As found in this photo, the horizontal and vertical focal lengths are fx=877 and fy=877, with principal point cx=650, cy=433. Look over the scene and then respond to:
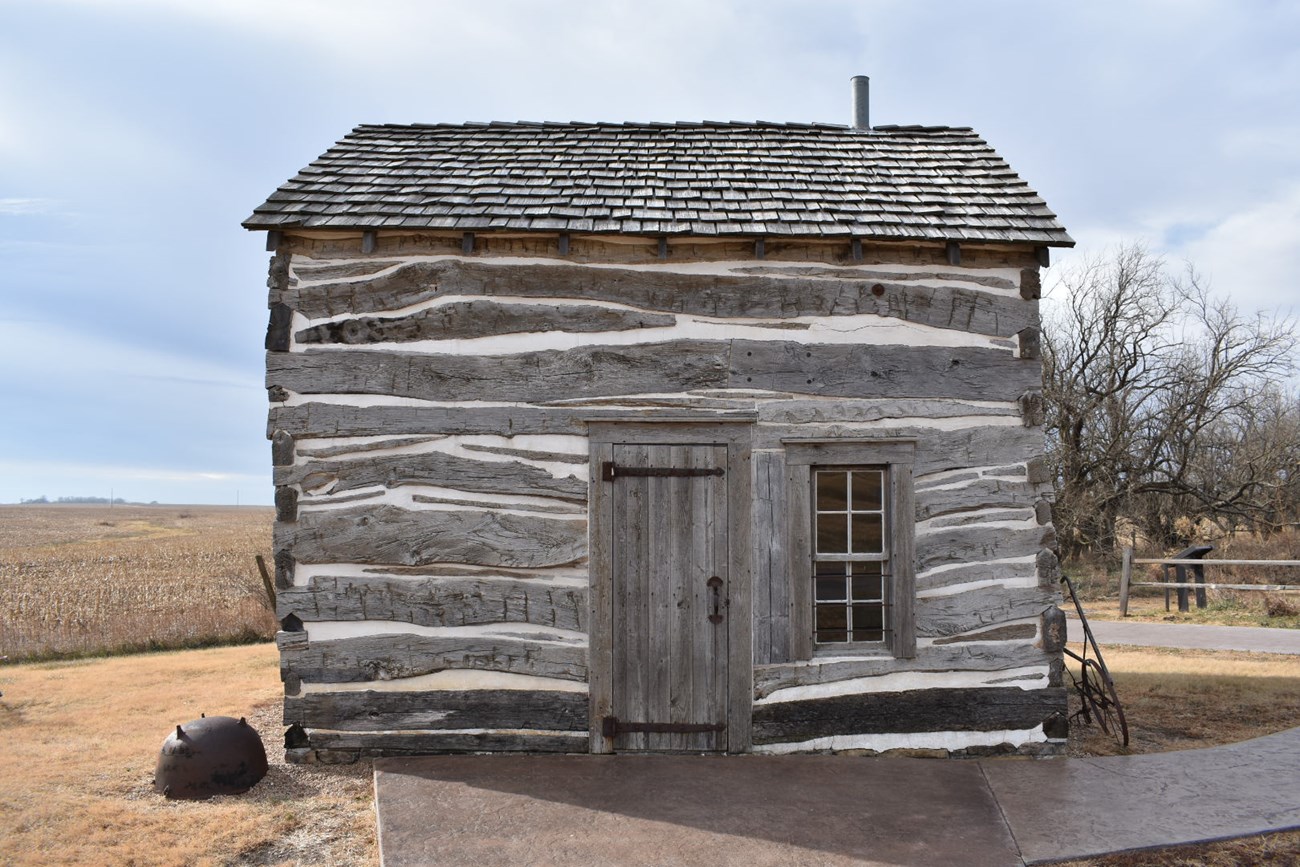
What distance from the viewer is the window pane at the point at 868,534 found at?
6590mm

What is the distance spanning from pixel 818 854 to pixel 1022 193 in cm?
546

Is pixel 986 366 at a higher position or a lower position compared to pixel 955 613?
higher

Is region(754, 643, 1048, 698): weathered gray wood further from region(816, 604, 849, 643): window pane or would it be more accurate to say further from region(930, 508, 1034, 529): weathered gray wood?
region(930, 508, 1034, 529): weathered gray wood

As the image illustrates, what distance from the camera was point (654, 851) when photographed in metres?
4.72

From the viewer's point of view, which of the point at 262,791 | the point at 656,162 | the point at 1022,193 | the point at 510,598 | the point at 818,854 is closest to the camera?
the point at 818,854

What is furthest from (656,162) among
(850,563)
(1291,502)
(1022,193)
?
(1291,502)

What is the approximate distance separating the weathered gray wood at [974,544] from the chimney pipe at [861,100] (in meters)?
5.49

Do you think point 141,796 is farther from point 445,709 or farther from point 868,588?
point 868,588

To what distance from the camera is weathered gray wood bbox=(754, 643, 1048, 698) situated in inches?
251

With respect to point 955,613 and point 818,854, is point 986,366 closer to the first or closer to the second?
point 955,613

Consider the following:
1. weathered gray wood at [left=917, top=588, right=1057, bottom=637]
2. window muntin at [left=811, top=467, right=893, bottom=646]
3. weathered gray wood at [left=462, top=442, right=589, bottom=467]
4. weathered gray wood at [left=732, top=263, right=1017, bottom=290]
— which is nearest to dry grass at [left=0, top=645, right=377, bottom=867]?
weathered gray wood at [left=462, top=442, right=589, bottom=467]

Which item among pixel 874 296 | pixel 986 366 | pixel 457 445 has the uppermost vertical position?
pixel 874 296

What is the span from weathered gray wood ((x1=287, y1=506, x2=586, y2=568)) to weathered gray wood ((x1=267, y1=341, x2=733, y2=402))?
34.8 inches

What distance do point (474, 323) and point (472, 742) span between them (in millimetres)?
3051
